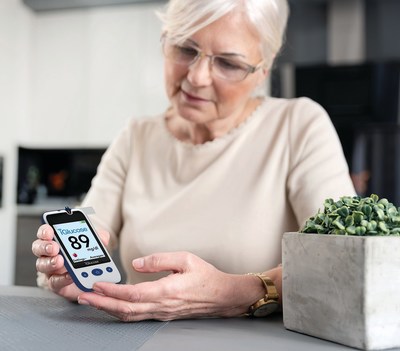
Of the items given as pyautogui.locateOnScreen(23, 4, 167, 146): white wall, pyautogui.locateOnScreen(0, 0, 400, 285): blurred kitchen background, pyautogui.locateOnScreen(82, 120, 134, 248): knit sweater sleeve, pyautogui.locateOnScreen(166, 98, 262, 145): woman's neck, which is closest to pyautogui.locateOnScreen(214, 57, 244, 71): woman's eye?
pyautogui.locateOnScreen(166, 98, 262, 145): woman's neck

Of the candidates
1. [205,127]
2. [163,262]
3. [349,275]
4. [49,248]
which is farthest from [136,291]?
[205,127]

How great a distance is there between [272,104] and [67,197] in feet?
9.27

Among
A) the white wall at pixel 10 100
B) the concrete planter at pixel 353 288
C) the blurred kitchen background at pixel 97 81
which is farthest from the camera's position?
the white wall at pixel 10 100

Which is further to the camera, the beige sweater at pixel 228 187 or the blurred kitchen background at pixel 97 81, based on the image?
the blurred kitchen background at pixel 97 81

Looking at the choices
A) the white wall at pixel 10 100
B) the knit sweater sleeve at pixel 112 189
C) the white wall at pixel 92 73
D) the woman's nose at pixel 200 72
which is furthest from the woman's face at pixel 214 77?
the white wall at pixel 10 100

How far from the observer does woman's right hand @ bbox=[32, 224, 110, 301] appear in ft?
2.48

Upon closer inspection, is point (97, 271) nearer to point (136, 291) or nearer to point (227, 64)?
point (136, 291)

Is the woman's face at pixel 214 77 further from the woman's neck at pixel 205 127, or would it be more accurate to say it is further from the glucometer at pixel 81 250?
the glucometer at pixel 81 250

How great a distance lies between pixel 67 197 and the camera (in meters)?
3.76

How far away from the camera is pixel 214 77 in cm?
103

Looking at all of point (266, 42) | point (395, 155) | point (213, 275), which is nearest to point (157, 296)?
point (213, 275)

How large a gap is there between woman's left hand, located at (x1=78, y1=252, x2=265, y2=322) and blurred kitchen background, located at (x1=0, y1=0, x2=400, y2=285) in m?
2.13

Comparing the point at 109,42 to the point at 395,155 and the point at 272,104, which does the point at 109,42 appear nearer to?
the point at 395,155

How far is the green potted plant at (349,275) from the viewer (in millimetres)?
550
